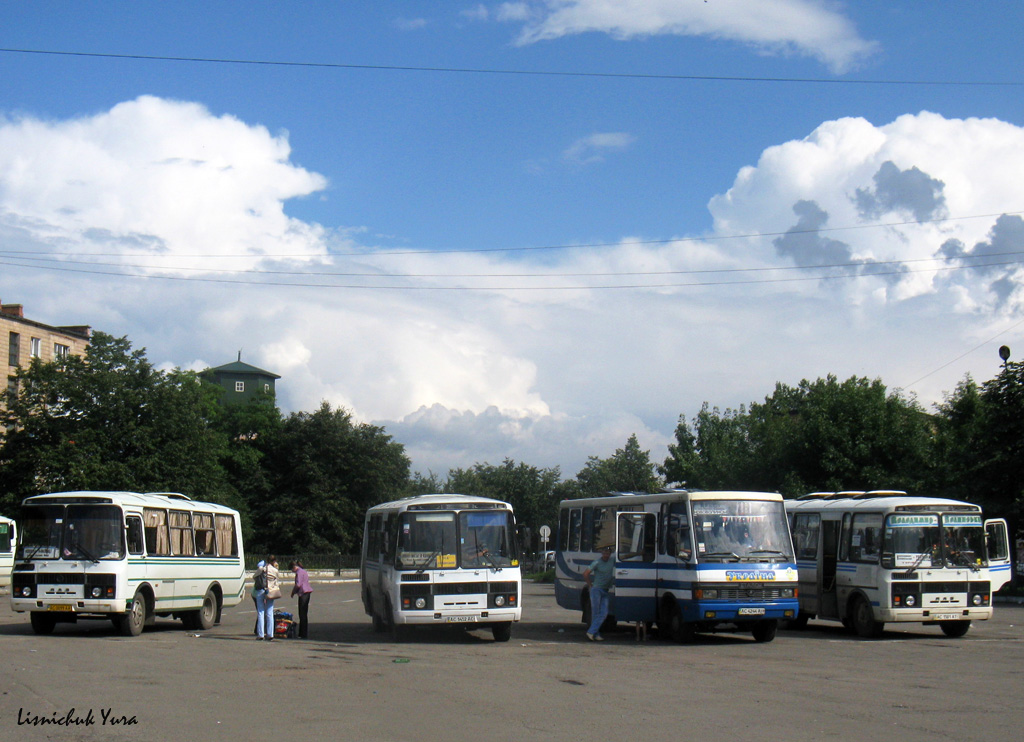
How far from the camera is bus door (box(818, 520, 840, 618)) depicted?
21.2m

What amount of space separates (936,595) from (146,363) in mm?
46215

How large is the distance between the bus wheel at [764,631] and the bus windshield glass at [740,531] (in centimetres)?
127

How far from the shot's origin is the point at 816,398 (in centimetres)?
5450

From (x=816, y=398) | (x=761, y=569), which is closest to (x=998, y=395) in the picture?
(x=816, y=398)

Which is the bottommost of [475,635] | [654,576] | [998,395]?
[475,635]

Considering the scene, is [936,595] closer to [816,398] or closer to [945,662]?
[945,662]

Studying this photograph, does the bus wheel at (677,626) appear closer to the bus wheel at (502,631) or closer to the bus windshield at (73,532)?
the bus wheel at (502,631)

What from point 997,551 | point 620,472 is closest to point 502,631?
point 997,551

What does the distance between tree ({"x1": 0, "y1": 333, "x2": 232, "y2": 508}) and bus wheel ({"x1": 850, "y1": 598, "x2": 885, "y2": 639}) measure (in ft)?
136

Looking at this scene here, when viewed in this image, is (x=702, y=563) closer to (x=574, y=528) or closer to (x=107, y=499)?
(x=574, y=528)

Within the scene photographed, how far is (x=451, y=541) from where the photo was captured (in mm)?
19156

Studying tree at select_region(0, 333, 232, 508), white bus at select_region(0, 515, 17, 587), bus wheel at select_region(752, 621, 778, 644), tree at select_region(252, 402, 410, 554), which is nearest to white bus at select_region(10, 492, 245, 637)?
bus wheel at select_region(752, 621, 778, 644)

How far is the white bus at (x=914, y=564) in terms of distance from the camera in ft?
63.2

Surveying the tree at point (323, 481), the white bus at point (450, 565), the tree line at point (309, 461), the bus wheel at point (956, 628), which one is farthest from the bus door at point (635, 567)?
the tree at point (323, 481)
